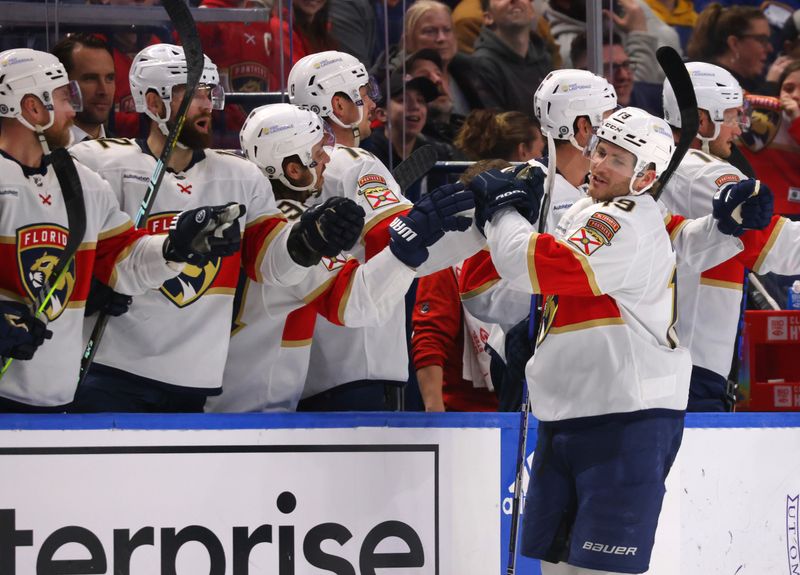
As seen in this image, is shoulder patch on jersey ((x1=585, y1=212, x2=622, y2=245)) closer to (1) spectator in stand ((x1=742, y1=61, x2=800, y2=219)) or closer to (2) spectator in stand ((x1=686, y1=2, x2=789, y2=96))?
(1) spectator in stand ((x1=742, y1=61, x2=800, y2=219))

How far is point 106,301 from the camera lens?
3.48 metres

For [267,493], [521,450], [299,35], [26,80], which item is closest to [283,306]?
[267,493]

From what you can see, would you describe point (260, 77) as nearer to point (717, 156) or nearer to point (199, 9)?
point (199, 9)

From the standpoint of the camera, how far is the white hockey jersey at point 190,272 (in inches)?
138

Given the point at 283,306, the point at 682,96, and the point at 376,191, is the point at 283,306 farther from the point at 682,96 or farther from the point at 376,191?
the point at 682,96

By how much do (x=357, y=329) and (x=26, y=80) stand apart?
1129 millimetres

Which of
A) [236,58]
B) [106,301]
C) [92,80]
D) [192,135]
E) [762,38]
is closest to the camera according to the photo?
[106,301]

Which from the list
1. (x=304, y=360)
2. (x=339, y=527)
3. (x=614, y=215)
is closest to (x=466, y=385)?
(x=304, y=360)

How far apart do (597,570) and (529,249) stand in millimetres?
754

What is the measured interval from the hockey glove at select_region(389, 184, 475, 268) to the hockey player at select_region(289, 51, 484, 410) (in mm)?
449

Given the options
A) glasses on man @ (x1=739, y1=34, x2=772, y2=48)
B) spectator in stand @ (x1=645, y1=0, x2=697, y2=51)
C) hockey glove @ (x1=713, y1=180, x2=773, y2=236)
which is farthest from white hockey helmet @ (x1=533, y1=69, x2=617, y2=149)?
glasses on man @ (x1=739, y1=34, x2=772, y2=48)

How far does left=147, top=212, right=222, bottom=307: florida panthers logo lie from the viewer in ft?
11.6

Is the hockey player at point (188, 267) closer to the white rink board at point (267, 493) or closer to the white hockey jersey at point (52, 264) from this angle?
the white hockey jersey at point (52, 264)

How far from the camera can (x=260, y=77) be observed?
184 inches
